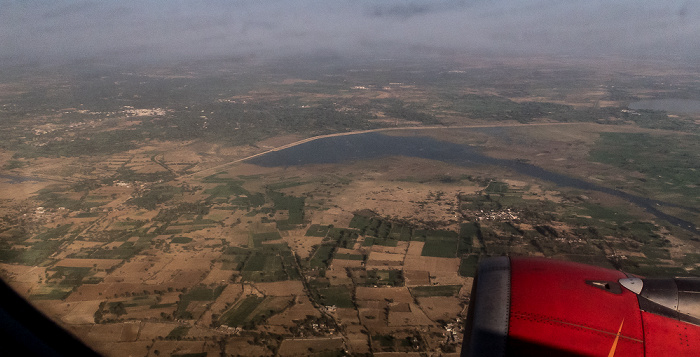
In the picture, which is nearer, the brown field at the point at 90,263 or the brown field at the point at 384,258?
the brown field at the point at 90,263

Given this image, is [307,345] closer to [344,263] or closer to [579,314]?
[344,263]

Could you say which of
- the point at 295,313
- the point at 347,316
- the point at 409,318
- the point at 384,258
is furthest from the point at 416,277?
the point at 295,313

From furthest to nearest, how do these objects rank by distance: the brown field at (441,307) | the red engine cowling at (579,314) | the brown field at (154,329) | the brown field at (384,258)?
the brown field at (384,258), the brown field at (441,307), the brown field at (154,329), the red engine cowling at (579,314)

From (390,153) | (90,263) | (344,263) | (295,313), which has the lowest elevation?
(390,153)

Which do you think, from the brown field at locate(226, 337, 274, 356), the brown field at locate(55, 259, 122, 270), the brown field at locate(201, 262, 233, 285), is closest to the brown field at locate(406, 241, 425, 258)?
the brown field at locate(201, 262, 233, 285)

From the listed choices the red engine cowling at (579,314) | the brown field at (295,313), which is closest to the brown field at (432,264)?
the brown field at (295,313)

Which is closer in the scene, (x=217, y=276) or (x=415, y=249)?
(x=217, y=276)

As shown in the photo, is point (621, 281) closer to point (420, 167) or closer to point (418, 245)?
point (418, 245)

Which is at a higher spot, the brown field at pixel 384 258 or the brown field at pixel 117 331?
the brown field at pixel 117 331

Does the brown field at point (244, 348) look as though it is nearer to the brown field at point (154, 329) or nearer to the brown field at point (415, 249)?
the brown field at point (154, 329)
